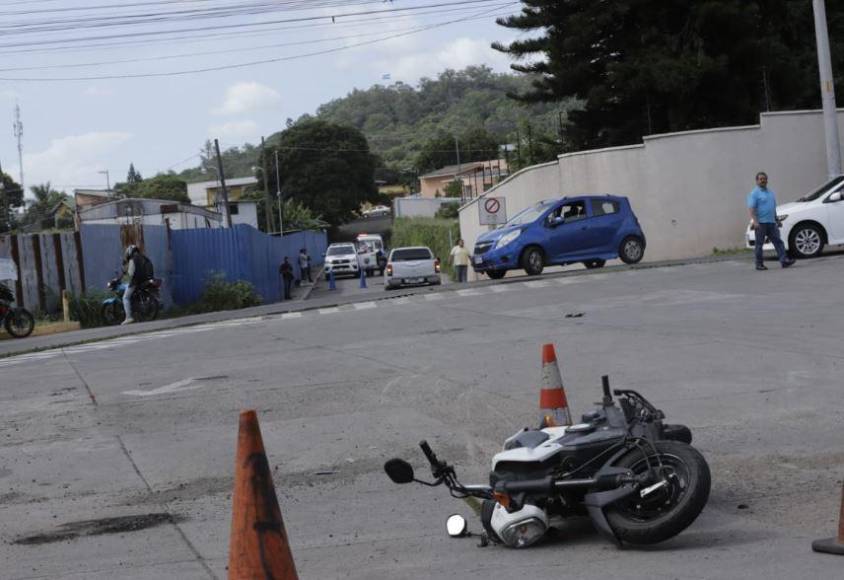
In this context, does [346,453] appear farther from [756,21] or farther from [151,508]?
[756,21]

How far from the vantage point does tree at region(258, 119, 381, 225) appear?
343 ft

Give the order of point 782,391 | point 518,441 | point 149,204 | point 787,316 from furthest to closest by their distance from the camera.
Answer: point 149,204
point 787,316
point 782,391
point 518,441

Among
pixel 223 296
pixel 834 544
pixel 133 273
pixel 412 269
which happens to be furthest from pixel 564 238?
pixel 834 544

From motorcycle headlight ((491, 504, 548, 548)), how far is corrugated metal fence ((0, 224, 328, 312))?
22187 millimetres

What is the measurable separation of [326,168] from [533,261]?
79.6 metres

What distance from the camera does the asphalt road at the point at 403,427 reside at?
6305 millimetres

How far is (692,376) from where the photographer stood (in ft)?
37.1

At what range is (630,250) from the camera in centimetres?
2825

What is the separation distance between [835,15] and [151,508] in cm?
3727

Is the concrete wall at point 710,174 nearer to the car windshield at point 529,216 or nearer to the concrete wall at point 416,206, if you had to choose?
the car windshield at point 529,216

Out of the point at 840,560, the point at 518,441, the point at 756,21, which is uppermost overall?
the point at 756,21

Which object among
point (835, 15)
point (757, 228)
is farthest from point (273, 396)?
point (835, 15)

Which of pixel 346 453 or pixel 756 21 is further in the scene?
pixel 756 21

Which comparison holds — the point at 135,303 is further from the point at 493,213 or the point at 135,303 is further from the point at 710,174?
the point at 710,174
